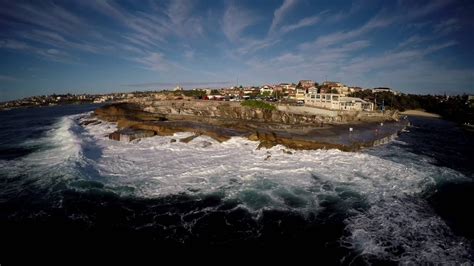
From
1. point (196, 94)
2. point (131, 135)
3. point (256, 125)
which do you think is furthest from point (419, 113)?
point (131, 135)

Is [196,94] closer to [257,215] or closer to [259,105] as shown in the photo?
[259,105]

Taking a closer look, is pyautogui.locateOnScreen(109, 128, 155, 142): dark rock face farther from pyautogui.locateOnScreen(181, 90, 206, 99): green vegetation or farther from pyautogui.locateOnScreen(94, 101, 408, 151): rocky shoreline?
pyautogui.locateOnScreen(181, 90, 206, 99): green vegetation

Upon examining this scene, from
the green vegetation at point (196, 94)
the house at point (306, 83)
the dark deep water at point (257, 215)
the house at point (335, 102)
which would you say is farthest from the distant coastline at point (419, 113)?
the dark deep water at point (257, 215)

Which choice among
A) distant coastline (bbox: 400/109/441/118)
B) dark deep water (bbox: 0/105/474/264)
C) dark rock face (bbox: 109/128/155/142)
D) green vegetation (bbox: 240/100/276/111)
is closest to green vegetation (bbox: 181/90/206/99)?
green vegetation (bbox: 240/100/276/111)

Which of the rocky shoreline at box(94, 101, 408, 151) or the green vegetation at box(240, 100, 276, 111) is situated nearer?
the rocky shoreline at box(94, 101, 408, 151)

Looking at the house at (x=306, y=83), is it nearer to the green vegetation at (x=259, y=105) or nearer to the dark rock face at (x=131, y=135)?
the green vegetation at (x=259, y=105)

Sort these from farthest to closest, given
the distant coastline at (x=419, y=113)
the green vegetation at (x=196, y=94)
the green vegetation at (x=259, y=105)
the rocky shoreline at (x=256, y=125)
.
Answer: the green vegetation at (x=196, y=94) → the distant coastline at (x=419, y=113) → the green vegetation at (x=259, y=105) → the rocky shoreline at (x=256, y=125)
